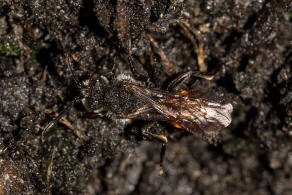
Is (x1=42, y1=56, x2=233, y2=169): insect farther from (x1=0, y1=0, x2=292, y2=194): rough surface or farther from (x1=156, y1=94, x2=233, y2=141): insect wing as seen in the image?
(x1=0, y1=0, x2=292, y2=194): rough surface

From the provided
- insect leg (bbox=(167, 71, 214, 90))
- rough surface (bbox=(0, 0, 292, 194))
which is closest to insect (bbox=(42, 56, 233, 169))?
insect leg (bbox=(167, 71, 214, 90))

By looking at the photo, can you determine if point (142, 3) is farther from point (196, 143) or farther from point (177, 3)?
point (196, 143)

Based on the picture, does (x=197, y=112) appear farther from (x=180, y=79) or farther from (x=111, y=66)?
(x=111, y=66)

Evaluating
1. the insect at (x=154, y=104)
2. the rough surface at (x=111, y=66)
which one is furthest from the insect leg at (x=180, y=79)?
the rough surface at (x=111, y=66)

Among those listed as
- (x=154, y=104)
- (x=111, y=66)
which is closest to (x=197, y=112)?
(x=154, y=104)

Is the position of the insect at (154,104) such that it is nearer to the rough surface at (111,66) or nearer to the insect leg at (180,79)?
the insect leg at (180,79)

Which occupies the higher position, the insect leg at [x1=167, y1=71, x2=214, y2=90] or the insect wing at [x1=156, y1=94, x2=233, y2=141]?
the insect leg at [x1=167, y1=71, x2=214, y2=90]

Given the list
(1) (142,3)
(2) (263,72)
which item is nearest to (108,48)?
(1) (142,3)
